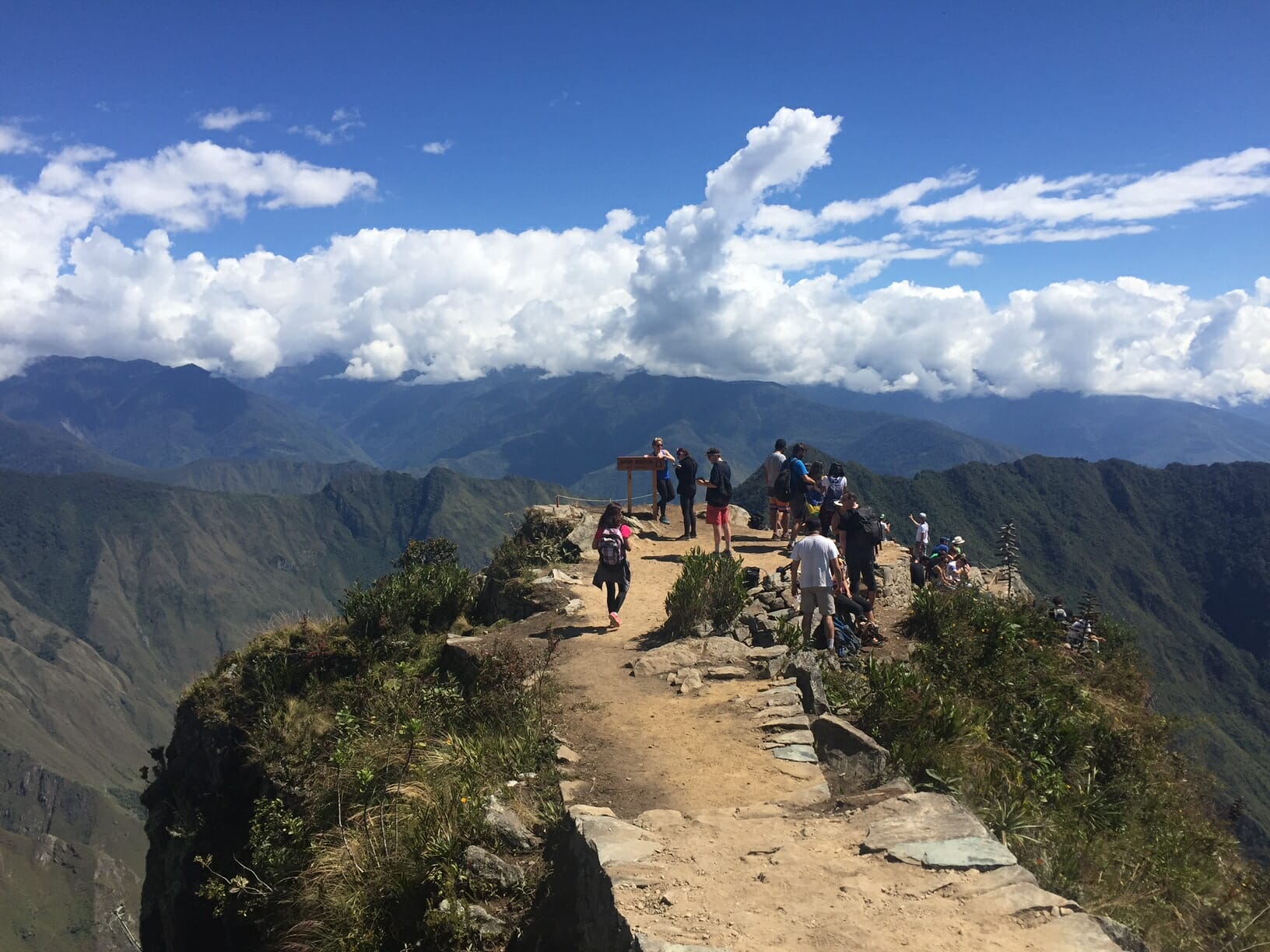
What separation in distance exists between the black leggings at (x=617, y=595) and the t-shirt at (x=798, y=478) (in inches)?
266

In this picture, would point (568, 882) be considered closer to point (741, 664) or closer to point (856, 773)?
point (856, 773)

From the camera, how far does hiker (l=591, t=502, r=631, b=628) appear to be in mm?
13953

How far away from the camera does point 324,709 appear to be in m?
13.4

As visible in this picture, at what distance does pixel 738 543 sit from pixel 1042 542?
151 metres

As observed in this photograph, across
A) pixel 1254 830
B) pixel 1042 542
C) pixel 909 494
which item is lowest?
pixel 1254 830

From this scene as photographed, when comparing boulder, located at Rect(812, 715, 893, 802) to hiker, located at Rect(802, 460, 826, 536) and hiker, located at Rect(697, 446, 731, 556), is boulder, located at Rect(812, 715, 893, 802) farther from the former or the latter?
hiker, located at Rect(802, 460, 826, 536)

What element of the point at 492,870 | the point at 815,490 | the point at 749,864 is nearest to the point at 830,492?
the point at 815,490

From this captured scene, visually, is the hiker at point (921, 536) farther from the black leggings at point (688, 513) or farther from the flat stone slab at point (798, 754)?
the flat stone slab at point (798, 754)

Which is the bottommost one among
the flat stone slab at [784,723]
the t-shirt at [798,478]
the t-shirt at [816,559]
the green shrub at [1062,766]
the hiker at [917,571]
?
the green shrub at [1062,766]

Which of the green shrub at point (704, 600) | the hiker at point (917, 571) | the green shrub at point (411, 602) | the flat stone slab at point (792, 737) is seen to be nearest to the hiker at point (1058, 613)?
the hiker at point (917, 571)

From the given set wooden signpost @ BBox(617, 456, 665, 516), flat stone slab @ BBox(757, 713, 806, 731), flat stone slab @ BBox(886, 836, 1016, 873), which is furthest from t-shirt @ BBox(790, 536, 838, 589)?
wooden signpost @ BBox(617, 456, 665, 516)

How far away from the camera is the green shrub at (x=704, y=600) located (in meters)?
13.5

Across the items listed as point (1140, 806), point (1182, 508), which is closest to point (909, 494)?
point (1182, 508)

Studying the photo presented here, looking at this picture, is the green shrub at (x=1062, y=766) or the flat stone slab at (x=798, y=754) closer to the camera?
the green shrub at (x=1062, y=766)
